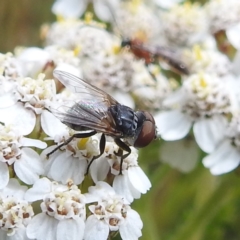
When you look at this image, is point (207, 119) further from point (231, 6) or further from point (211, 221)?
point (231, 6)

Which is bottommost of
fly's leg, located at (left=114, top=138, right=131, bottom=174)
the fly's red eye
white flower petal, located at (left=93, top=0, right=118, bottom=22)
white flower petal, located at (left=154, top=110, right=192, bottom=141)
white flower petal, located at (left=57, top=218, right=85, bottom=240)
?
white flower petal, located at (left=93, top=0, right=118, bottom=22)

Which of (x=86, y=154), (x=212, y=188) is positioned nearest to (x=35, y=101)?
(x=86, y=154)

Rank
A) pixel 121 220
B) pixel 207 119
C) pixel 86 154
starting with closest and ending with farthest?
1. pixel 121 220
2. pixel 86 154
3. pixel 207 119

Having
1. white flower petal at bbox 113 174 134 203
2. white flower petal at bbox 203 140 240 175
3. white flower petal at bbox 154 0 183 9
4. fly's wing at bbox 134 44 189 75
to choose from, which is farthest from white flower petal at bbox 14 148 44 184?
white flower petal at bbox 154 0 183 9

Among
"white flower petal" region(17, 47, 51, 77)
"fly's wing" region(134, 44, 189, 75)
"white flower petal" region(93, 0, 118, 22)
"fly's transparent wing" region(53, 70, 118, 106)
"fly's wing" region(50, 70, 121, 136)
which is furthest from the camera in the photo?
"white flower petal" region(93, 0, 118, 22)

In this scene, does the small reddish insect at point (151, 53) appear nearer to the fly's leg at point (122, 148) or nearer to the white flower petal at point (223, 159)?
the white flower petal at point (223, 159)

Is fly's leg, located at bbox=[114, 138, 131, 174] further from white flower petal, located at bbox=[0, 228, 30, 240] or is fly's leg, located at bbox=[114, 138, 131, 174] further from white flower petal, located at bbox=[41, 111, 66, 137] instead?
white flower petal, located at bbox=[0, 228, 30, 240]

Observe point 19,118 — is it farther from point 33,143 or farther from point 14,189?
point 14,189
